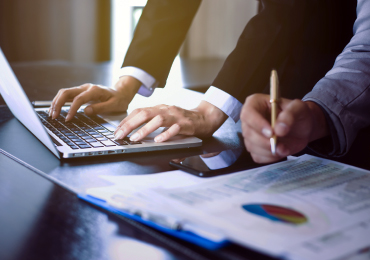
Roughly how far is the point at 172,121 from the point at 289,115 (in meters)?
0.36

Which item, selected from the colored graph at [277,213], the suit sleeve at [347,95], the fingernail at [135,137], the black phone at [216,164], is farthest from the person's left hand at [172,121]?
the colored graph at [277,213]

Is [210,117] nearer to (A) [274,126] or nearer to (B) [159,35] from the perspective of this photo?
(A) [274,126]

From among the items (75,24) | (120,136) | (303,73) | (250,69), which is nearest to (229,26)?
(75,24)

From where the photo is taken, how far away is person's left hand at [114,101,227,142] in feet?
2.63

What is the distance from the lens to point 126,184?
524 millimetres

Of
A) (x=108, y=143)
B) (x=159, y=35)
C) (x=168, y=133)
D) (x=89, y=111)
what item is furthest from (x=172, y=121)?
(x=159, y=35)

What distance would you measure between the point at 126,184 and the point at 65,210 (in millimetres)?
87

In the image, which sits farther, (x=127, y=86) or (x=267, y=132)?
(x=127, y=86)

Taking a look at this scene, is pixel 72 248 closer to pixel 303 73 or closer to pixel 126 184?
pixel 126 184

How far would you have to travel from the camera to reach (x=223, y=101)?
99cm

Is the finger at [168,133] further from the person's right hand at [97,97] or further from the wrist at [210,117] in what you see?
the person's right hand at [97,97]

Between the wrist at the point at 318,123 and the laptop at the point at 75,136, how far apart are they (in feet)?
0.81

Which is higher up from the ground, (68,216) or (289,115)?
(289,115)

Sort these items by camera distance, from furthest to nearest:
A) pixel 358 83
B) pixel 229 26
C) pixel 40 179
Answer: pixel 229 26 < pixel 358 83 < pixel 40 179
